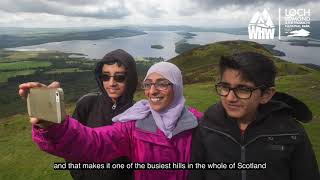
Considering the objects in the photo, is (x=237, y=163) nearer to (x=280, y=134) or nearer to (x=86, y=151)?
(x=280, y=134)

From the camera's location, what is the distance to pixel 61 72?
161 meters

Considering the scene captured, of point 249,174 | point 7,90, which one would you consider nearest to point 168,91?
point 249,174

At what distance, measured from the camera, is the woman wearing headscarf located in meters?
3.99

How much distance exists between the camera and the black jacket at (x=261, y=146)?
3896 millimetres

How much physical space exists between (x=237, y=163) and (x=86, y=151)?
5.22 ft

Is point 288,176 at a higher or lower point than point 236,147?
lower

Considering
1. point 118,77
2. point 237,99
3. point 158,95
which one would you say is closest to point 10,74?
point 118,77

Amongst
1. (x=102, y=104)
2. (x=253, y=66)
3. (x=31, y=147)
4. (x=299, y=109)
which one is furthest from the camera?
(x=31, y=147)

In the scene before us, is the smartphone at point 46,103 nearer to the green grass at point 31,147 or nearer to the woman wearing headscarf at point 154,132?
the woman wearing headscarf at point 154,132

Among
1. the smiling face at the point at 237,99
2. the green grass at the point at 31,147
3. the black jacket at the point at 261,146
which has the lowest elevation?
the green grass at the point at 31,147

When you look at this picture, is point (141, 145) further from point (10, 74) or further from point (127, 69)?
point (10, 74)

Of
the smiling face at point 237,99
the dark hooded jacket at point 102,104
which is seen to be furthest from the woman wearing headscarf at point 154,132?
the dark hooded jacket at point 102,104

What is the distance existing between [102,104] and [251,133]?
235cm

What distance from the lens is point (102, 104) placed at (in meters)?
5.47
